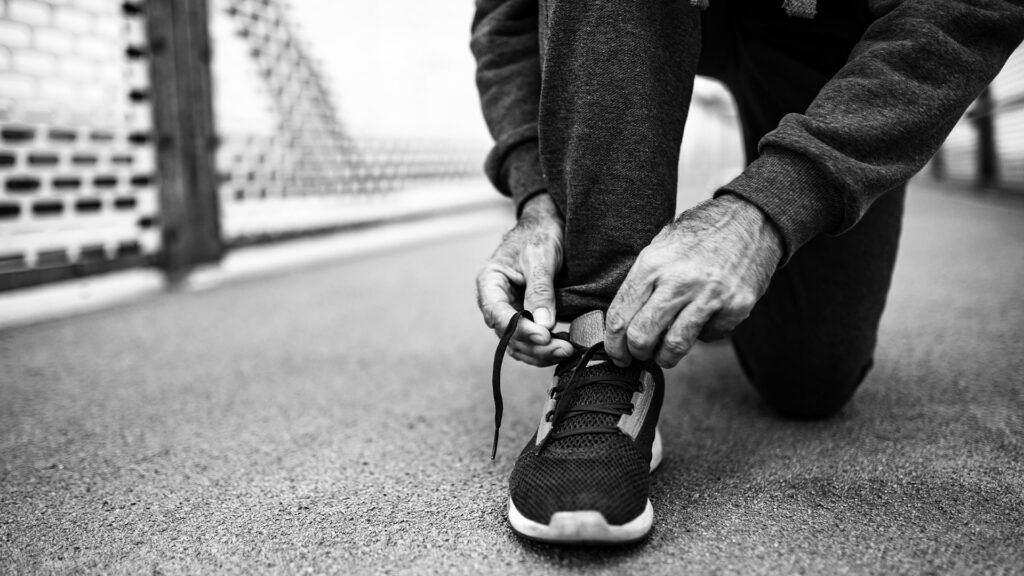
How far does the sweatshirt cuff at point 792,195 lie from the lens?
0.61 metres

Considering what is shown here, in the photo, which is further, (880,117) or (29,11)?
(29,11)

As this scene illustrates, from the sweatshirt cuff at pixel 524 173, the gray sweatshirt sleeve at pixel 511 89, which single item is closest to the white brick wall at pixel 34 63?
the gray sweatshirt sleeve at pixel 511 89

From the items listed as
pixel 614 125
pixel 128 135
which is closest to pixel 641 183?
pixel 614 125

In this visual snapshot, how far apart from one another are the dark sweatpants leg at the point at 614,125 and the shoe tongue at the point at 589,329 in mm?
10

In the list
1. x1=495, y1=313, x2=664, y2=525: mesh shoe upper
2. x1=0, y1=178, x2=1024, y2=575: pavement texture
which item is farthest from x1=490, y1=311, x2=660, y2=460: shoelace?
x1=0, y1=178, x2=1024, y2=575: pavement texture

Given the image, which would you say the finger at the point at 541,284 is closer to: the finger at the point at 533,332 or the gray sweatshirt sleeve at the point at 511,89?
the finger at the point at 533,332

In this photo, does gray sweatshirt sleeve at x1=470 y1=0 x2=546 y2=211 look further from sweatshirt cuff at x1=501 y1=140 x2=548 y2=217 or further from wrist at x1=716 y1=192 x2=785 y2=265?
wrist at x1=716 y1=192 x2=785 y2=265

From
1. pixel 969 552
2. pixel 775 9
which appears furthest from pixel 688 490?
pixel 775 9

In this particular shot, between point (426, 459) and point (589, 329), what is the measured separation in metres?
0.33

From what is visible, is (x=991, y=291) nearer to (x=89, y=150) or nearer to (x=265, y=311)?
(x=265, y=311)

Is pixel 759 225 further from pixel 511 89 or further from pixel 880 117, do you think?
pixel 511 89

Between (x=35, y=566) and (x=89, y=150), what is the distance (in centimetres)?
194

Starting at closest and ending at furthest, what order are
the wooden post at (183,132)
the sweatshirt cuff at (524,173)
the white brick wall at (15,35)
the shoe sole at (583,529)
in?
the shoe sole at (583,529) < the sweatshirt cuff at (524,173) < the white brick wall at (15,35) < the wooden post at (183,132)

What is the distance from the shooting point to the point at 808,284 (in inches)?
38.1
